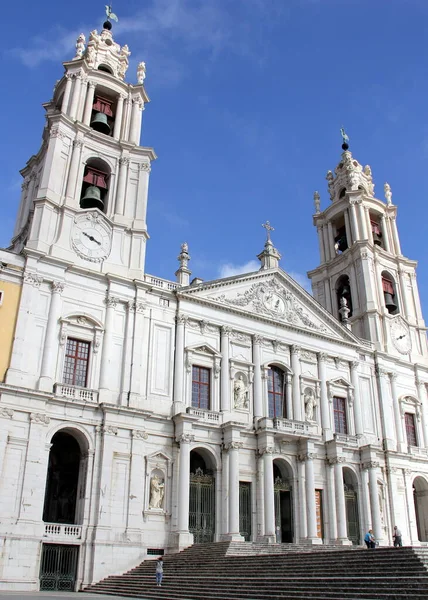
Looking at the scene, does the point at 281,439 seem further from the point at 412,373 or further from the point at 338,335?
the point at 412,373

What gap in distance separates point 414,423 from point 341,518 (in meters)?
9.29

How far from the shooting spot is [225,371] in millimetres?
28062

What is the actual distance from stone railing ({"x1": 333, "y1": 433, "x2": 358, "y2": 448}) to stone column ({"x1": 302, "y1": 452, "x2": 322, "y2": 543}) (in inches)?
89.7

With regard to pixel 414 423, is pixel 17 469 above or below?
below

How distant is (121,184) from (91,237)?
4.00m

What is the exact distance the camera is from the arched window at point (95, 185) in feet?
93.5

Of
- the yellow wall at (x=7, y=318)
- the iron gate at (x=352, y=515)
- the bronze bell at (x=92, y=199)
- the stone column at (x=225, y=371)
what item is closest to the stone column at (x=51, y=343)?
the yellow wall at (x=7, y=318)

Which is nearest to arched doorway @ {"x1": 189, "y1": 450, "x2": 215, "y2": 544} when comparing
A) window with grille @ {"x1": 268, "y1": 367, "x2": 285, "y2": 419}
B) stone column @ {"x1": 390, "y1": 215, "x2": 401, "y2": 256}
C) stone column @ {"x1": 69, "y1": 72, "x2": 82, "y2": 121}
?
window with grille @ {"x1": 268, "y1": 367, "x2": 285, "y2": 419}

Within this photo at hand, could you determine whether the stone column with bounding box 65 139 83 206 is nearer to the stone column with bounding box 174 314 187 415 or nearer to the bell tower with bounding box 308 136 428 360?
the stone column with bounding box 174 314 187 415

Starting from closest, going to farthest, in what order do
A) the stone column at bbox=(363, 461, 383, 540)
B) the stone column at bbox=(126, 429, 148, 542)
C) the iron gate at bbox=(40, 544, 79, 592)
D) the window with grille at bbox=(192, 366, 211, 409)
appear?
the iron gate at bbox=(40, 544, 79, 592) < the stone column at bbox=(126, 429, 148, 542) < the window with grille at bbox=(192, 366, 211, 409) < the stone column at bbox=(363, 461, 383, 540)

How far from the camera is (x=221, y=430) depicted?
26.3m

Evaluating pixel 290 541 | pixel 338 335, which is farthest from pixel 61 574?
pixel 338 335

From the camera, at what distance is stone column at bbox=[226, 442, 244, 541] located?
24.2 m

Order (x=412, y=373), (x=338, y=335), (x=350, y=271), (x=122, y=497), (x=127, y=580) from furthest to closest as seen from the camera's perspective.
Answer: (x=350, y=271) < (x=412, y=373) < (x=338, y=335) < (x=122, y=497) < (x=127, y=580)
